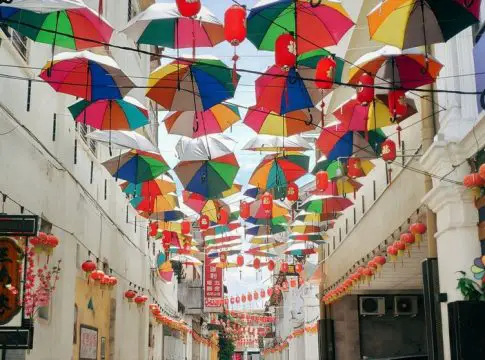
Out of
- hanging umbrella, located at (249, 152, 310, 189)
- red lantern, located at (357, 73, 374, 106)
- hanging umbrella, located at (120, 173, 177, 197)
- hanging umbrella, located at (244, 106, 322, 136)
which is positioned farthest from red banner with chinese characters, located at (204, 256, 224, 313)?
red lantern, located at (357, 73, 374, 106)

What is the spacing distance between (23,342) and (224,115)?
5718 mm

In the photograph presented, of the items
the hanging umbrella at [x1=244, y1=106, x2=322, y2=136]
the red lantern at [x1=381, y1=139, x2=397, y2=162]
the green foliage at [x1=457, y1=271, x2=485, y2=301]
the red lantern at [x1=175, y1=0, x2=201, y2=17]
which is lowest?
the green foliage at [x1=457, y1=271, x2=485, y2=301]

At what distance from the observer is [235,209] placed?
2020cm

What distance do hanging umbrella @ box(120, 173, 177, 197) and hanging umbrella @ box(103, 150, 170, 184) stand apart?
6.01ft

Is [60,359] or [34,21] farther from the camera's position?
[60,359]

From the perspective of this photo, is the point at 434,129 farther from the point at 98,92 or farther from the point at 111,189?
the point at 111,189

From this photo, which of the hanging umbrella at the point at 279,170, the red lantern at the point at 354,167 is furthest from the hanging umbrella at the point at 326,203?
the red lantern at the point at 354,167

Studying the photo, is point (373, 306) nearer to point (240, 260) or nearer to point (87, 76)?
point (240, 260)

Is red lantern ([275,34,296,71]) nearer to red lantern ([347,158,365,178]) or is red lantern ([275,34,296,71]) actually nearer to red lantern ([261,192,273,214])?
red lantern ([347,158,365,178])

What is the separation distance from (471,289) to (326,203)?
28.5 ft

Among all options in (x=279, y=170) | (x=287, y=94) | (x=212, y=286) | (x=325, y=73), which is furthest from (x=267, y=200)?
(x=212, y=286)

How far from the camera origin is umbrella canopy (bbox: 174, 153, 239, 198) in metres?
15.5

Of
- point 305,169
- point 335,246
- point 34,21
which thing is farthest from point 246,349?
point 34,21

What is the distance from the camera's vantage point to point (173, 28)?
10062 mm
